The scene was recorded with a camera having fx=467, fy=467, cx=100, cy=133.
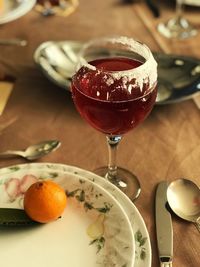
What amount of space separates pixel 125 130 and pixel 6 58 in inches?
18.7

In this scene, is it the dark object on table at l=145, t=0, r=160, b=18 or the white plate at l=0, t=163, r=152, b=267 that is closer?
the white plate at l=0, t=163, r=152, b=267

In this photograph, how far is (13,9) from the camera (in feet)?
3.88

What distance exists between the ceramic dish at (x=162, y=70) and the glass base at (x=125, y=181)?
17 centimetres

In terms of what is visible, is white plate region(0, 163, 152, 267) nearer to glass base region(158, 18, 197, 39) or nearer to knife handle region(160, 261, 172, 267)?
knife handle region(160, 261, 172, 267)

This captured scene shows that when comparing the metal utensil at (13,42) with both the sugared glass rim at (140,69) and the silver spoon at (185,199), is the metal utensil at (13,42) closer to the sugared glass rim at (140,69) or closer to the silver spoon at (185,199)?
the sugared glass rim at (140,69)

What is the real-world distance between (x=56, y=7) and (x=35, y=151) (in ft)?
2.09

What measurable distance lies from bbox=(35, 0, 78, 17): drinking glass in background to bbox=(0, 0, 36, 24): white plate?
0.20 feet

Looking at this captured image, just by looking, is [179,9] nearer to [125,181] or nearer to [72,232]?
[125,181]

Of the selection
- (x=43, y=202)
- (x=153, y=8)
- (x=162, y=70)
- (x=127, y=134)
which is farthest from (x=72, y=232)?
(x=153, y=8)

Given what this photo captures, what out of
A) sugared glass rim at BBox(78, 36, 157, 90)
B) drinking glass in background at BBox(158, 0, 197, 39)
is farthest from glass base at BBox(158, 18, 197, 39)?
sugared glass rim at BBox(78, 36, 157, 90)

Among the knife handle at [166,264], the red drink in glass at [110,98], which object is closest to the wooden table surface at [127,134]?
the knife handle at [166,264]

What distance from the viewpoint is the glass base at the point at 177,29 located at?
115 cm

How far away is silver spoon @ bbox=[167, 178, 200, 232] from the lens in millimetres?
648

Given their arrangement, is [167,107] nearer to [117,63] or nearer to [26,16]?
[117,63]
